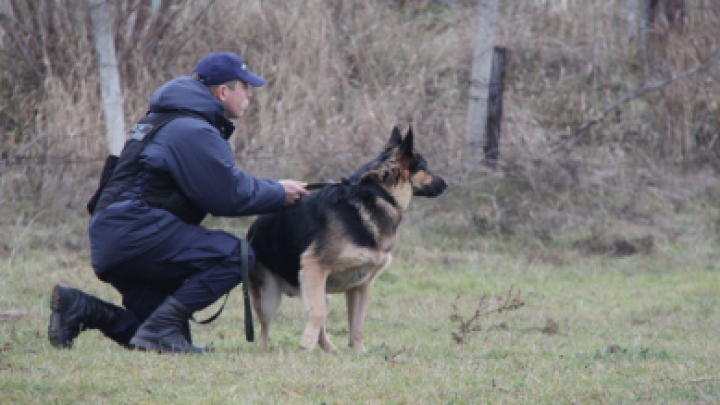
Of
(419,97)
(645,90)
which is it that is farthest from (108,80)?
(645,90)

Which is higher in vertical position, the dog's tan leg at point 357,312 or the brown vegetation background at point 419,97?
the brown vegetation background at point 419,97

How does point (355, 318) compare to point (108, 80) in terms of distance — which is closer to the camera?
point (355, 318)

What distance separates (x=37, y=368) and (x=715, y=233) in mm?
8139

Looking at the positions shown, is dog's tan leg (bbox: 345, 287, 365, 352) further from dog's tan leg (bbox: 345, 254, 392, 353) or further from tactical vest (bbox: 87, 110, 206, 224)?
tactical vest (bbox: 87, 110, 206, 224)

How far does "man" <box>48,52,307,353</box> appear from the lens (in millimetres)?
5188

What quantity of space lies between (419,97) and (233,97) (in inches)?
302

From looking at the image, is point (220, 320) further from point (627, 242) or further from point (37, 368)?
point (627, 242)

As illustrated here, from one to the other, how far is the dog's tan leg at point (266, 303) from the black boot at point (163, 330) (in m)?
0.91

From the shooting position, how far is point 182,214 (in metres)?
5.36

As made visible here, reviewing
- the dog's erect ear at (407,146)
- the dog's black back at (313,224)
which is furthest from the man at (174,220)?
the dog's erect ear at (407,146)

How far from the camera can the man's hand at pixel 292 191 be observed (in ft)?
18.4

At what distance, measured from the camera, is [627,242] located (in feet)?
33.9

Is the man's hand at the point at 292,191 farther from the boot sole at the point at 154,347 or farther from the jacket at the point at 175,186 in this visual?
the boot sole at the point at 154,347

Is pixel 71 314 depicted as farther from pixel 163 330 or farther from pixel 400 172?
pixel 400 172
